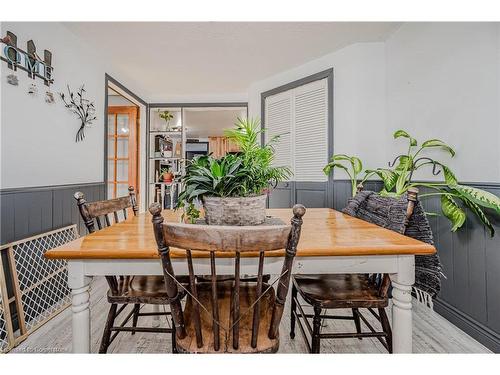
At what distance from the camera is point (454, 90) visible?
6.32ft

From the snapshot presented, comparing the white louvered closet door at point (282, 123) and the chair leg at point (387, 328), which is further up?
the white louvered closet door at point (282, 123)

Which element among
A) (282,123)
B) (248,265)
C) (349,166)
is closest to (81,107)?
(282,123)

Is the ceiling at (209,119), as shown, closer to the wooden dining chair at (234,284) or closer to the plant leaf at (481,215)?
the plant leaf at (481,215)

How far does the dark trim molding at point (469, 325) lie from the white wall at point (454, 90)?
895 millimetres

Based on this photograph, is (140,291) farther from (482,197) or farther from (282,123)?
(282,123)

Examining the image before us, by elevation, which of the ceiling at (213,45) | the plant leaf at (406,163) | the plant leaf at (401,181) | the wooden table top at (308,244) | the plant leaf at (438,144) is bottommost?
the wooden table top at (308,244)

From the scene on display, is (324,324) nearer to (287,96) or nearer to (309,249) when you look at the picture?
(309,249)

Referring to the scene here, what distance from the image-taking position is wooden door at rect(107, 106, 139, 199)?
4148mm

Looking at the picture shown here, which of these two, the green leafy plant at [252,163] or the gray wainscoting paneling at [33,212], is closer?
the green leafy plant at [252,163]

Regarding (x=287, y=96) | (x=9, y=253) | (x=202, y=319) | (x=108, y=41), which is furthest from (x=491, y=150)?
(x=108, y=41)

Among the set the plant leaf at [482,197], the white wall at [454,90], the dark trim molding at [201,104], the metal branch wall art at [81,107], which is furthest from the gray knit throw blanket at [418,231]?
the dark trim molding at [201,104]

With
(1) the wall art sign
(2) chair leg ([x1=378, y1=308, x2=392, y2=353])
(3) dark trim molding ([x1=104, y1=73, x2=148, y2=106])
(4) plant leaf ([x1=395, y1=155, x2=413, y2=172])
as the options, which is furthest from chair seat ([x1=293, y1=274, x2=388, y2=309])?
→ (3) dark trim molding ([x1=104, y1=73, x2=148, y2=106])

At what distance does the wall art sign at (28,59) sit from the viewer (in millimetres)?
1784
